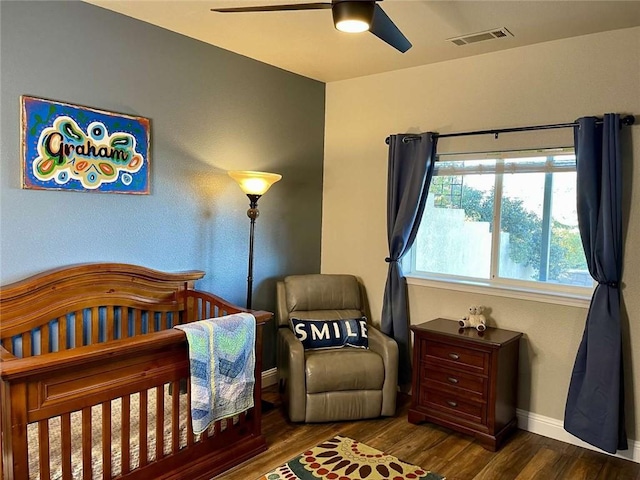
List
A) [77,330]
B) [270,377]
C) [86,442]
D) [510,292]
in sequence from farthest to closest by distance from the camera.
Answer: [270,377]
[510,292]
[77,330]
[86,442]

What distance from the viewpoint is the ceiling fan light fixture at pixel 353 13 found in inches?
72.3

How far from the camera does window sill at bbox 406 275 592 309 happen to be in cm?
310

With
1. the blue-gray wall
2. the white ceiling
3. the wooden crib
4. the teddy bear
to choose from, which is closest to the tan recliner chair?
the wooden crib

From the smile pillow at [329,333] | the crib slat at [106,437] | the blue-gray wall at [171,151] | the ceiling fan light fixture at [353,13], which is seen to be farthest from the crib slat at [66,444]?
the ceiling fan light fixture at [353,13]

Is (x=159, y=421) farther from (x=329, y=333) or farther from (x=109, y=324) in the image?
(x=329, y=333)

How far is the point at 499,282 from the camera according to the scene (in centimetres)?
350

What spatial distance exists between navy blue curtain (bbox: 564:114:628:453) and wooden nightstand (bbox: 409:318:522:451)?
1.37 feet

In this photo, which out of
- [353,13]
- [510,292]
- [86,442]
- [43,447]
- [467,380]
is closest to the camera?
[353,13]

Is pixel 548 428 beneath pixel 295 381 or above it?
beneath

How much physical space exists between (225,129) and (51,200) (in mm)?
1326

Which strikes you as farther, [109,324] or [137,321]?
[137,321]

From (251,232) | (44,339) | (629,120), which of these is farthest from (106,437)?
(629,120)

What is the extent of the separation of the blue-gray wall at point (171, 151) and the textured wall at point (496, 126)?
0.93 feet

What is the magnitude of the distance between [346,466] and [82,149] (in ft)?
7.63
